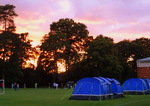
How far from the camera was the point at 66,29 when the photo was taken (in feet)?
252

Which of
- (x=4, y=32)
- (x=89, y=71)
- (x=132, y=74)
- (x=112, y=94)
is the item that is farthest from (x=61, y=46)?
(x=112, y=94)

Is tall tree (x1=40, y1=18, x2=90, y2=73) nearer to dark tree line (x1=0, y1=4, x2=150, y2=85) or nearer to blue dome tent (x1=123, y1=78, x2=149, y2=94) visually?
dark tree line (x1=0, y1=4, x2=150, y2=85)

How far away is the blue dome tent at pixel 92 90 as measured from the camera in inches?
1033

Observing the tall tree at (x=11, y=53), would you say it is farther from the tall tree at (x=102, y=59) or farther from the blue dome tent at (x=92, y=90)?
the blue dome tent at (x=92, y=90)

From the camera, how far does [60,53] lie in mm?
72500

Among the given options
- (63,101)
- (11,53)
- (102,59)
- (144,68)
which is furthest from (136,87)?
(11,53)

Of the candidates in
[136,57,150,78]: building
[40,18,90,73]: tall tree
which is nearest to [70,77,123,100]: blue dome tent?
[136,57,150,78]: building

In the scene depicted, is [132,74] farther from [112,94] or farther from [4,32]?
[112,94]

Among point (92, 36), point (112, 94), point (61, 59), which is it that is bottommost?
point (112, 94)

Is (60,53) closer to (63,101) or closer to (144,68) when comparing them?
(144,68)

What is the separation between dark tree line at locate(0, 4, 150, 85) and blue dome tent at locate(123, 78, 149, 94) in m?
33.5

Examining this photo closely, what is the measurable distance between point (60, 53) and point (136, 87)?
3851cm

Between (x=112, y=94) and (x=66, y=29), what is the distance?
49815 mm

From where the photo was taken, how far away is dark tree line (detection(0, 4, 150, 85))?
71.7 m
